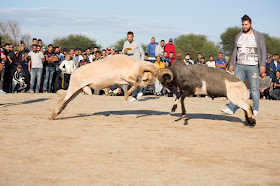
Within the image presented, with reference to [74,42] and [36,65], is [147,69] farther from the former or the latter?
[74,42]

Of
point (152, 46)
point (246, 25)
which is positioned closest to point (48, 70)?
point (152, 46)

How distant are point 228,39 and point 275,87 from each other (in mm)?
51089

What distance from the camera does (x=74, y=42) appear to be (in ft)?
237

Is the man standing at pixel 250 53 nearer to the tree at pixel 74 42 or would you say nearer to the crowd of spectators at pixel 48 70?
the crowd of spectators at pixel 48 70

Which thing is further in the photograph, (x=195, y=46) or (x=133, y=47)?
(x=195, y=46)

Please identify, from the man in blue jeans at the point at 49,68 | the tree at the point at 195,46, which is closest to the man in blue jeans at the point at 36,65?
the man in blue jeans at the point at 49,68

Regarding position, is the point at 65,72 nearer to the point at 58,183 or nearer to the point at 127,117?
the point at 127,117

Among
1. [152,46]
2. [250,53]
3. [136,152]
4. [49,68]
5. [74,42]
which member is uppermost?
[74,42]

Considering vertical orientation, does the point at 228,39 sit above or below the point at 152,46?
above

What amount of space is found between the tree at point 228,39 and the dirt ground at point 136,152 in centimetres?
6187

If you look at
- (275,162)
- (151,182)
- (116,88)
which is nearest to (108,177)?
(151,182)

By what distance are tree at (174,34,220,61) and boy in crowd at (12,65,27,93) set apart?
4346 centimetres

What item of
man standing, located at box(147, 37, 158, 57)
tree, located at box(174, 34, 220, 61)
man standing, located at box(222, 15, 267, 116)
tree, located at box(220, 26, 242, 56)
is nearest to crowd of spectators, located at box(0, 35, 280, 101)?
man standing, located at box(147, 37, 158, 57)

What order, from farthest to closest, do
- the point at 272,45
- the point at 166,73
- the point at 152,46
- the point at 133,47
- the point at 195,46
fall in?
the point at 272,45, the point at 195,46, the point at 152,46, the point at 133,47, the point at 166,73
